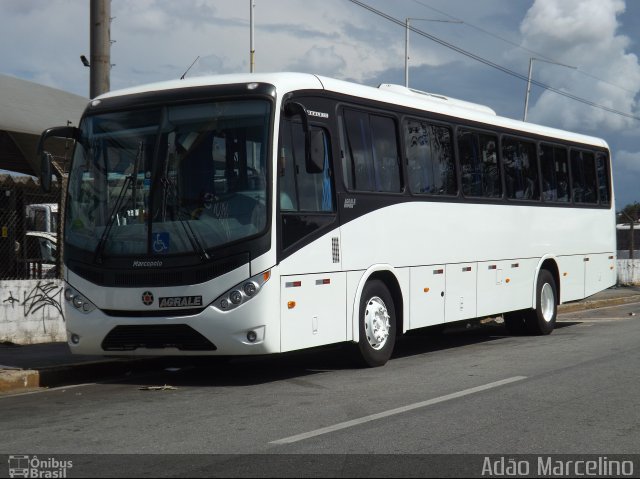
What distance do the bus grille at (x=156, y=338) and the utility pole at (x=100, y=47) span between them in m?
4.59

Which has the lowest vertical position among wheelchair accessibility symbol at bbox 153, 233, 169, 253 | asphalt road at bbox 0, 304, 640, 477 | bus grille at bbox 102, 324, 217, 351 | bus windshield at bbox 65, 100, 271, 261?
asphalt road at bbox 0, 304, 640, 477

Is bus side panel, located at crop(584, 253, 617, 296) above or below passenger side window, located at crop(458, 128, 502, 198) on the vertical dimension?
below

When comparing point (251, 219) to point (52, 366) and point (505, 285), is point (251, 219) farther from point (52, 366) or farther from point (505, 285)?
point (505, 285)

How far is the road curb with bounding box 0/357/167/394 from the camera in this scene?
10.6 m

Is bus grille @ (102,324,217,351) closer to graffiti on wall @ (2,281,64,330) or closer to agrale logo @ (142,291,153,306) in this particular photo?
agrale logo @ (142,291,153,306)

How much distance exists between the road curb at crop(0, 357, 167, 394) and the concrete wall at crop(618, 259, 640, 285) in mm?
23391

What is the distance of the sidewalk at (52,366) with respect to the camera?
34.9ft

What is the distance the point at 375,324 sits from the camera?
1168 cm

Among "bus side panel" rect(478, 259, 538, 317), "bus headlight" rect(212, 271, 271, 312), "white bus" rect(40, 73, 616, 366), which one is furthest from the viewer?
"bus side panel" rect(478, 259, 538, 317)

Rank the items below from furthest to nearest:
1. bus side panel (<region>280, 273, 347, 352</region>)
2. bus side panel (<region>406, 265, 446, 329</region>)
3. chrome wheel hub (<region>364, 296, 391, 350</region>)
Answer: bus side panel (<region>406, 265, 446, 329</region>) < chrome wheel hub (<region>364, 296, 391, 350</region>) < bus side panel (<region>280, 273, 347, 352</region>)

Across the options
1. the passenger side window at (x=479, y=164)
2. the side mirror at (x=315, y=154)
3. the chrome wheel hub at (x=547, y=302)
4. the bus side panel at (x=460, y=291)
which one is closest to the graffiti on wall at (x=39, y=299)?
the bus side panel at (x=460, y=291)

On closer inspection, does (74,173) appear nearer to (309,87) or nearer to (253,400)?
(309,87)

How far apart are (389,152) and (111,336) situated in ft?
13.9

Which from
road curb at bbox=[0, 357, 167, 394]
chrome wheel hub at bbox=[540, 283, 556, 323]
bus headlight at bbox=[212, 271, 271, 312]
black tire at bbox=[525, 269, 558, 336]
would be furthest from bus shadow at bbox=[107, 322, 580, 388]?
chrome wheel hub at bbox=[540, 283, 556, 323]
